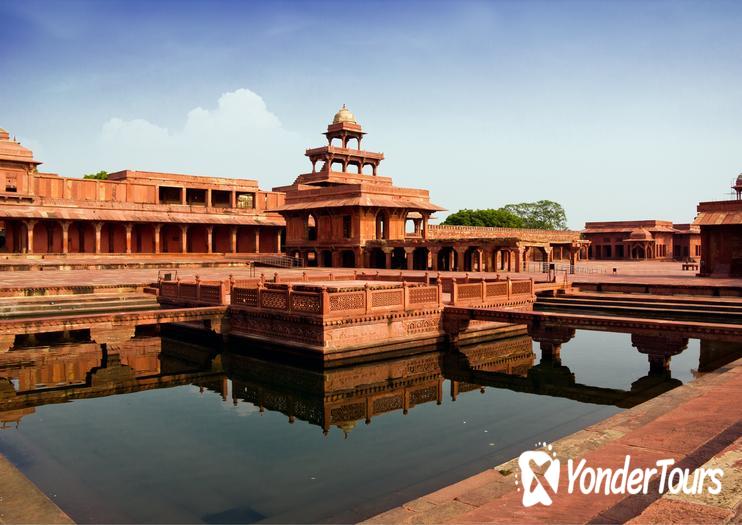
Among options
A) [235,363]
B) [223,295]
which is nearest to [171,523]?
[235,363]

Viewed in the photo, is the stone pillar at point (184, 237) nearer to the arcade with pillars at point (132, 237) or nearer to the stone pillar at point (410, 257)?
the arcade with pillars at point (132, 237)

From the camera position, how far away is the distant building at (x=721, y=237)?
29250mm

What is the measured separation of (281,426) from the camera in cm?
1177

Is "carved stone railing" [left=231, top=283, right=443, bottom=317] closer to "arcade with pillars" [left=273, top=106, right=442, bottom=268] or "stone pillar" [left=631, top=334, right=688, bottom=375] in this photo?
"stone pillar" [left=631, top=334, right=688, bottom=375]

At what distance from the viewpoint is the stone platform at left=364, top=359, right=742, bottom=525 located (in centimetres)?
429

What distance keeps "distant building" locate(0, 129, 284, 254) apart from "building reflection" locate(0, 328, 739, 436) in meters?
A: 27.8

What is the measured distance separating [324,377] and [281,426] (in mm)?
3502

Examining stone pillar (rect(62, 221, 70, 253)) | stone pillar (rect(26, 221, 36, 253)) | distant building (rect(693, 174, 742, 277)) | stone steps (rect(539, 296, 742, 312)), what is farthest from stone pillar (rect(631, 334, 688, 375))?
stone pillar (rect(26, 221, 36, 253))

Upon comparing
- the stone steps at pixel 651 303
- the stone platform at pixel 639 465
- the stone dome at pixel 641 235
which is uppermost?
the stone dome at pixel 641 235

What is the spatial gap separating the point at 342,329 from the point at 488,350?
5.44m

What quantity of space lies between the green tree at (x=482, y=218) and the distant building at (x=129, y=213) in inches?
1410

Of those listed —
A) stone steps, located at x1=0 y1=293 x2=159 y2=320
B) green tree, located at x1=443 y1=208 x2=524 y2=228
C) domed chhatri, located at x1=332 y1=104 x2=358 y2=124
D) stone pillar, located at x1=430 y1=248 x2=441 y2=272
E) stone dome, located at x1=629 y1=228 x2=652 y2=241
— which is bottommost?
stone steps, located at x1=0 y1=293 x2=159 y2=320

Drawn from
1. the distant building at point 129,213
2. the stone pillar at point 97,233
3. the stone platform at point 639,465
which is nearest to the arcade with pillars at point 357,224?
the distant building at point 129,213

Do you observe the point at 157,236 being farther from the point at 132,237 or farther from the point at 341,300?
the point at 341,300
